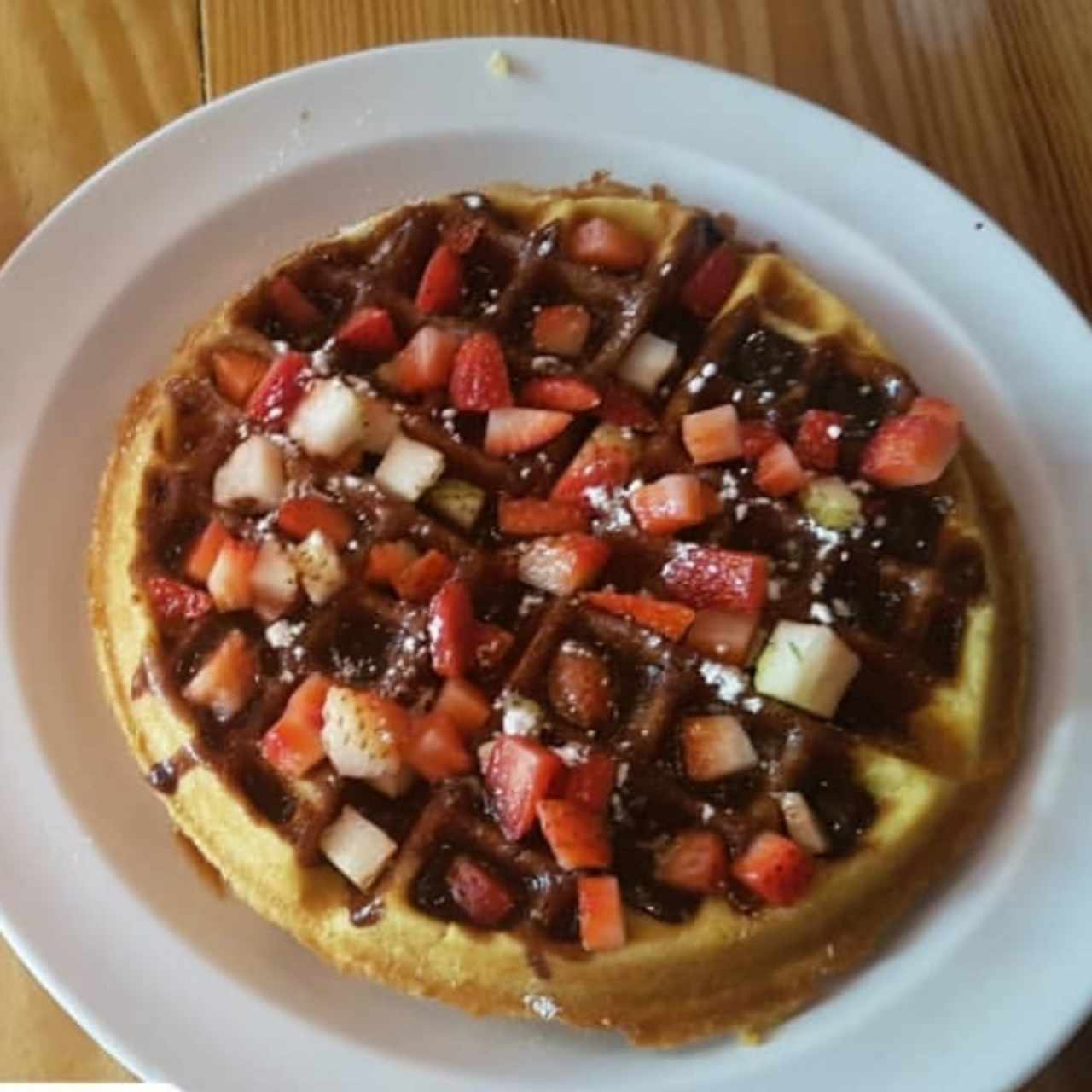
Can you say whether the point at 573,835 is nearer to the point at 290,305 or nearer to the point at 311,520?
the point at 311,520

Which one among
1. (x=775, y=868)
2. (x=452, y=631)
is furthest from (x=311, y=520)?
(x=775, y=868)

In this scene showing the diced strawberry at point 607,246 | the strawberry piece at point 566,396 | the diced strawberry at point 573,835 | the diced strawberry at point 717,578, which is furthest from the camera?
the diced strawberry at point 607,246

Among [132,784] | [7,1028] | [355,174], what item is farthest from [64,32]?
[7,1028]

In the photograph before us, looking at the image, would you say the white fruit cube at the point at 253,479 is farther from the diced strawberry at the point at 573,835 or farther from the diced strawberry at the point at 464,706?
the diced strawberry at the point at 573,835

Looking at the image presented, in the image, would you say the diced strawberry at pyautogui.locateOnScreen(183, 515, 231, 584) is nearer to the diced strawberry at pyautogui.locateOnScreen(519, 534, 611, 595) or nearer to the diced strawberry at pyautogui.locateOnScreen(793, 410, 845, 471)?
the diced strawberry at pyautogui.locateOnScreen(519, 534, 611, 595)

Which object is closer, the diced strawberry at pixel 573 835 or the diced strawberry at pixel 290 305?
the diced strawberry at pixel 573 835

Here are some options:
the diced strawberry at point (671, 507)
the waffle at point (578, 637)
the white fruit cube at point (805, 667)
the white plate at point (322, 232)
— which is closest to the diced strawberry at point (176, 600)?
the waffle at point (578, 637)
